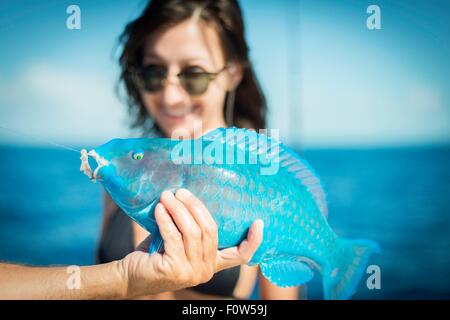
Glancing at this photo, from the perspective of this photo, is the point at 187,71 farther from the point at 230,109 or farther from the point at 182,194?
the point at 182,194

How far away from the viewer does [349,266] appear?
60.7 inches

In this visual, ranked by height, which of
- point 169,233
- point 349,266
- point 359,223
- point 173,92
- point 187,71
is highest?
point 187,71

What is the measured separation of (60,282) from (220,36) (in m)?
1.58

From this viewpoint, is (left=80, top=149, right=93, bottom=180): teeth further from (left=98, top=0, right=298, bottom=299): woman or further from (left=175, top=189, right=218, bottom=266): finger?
(left=98, top=0, right=298, bottom=299): woman

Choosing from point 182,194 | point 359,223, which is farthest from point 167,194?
point 359,223

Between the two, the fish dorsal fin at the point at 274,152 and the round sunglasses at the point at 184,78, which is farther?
the round sunglasses at the point at 184,78

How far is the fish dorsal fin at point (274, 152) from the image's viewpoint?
133cm

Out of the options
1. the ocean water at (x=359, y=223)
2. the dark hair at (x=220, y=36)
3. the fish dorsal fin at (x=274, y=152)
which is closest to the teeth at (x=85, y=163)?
the fish dorsal fin at (x=274, y=152)

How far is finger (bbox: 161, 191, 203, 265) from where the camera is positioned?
3.98ft

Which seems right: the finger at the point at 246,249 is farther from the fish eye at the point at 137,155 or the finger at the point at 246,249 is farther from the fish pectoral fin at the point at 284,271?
the fish eye at the point at 137,155

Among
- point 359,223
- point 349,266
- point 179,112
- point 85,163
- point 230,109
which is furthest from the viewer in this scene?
point 359,223

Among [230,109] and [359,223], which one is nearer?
[230,109]

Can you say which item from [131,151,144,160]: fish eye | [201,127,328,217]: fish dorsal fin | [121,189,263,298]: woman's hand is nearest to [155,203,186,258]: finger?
[121,189,263,298]: woman's hand

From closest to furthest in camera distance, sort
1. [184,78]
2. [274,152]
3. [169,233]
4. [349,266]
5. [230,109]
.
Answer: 1. [169,233]
2. [274,152]
3. [349,266]
4. [184,78]
5. [230,109]
